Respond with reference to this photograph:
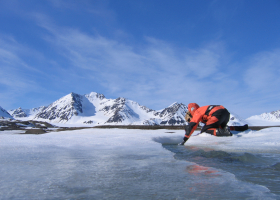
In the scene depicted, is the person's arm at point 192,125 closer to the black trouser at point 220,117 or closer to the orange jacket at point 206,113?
the orange jacket at point 206,113

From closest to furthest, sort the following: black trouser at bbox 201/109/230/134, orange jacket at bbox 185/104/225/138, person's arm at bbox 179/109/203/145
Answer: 1. person's arm at bbox 179/109/203/145
2. orange jacket at bbox 185/104/225/138
3. black trouser at bbox 201/109/230/134

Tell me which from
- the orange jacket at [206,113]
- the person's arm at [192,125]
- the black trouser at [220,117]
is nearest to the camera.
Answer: the person's arm at [192,125]

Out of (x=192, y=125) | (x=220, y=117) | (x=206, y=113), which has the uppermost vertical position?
(x=206, y=113)

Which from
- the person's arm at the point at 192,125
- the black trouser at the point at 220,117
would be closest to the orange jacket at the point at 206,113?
the person's arm at the point at 192,125

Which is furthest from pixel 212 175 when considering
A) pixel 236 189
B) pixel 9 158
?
pixel 9 158

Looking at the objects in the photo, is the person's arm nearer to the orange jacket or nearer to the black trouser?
the orange jacket

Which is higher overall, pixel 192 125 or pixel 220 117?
pixel 220 117

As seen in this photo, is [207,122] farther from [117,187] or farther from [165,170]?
[117,187]

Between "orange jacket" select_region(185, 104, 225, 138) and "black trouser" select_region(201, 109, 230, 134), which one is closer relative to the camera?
"orange jacket" select_region(185, 104, 225, 138)

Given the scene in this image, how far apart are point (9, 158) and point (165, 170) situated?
3608 millimetres

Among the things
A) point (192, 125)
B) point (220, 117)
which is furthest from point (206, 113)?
point (192, 125)

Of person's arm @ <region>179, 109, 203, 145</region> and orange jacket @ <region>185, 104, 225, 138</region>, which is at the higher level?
orange jacket @ <region>185, 104, 225, 138</region>

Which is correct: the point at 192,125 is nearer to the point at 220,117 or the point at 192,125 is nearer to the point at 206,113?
the point at 206,113

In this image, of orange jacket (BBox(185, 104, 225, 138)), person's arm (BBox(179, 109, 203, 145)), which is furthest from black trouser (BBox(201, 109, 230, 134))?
person's arm (BBox(179, 109, 203, 145))
